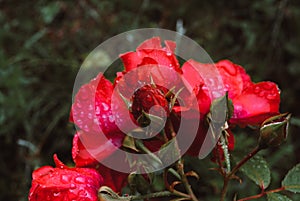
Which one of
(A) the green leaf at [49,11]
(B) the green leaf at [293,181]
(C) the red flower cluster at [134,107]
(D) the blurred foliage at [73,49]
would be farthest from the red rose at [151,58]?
(A) the green leaf at [49,11]

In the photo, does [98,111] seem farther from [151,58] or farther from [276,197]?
[276,197]

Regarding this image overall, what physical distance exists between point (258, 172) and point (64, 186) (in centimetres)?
29

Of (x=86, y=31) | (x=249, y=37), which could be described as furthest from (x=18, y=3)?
(x=249, y=37)

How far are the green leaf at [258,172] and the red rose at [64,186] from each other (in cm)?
24

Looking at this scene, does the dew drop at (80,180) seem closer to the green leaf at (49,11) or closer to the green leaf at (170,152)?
the green leaf at (170,152)

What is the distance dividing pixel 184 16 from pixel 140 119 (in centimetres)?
98

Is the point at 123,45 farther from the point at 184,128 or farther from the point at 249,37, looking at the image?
the point at 184,128

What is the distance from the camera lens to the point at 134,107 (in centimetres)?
58

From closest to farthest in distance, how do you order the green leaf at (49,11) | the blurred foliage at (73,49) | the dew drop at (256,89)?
1. the dew drop at (256,89)
2. the blurred foliage at (73,49)
3. the green leaf at (49,11)

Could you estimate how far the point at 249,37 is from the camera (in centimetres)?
142

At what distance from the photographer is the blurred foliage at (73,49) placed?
1.31 m

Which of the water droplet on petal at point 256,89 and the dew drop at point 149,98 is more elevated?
the dew drop at point 149,98

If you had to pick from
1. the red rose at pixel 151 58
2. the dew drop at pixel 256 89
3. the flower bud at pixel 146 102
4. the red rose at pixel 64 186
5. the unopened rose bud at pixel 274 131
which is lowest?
the red rose at pixel 64 186

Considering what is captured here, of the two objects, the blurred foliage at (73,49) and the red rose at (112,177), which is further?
the blurred foliage at (73,49)
